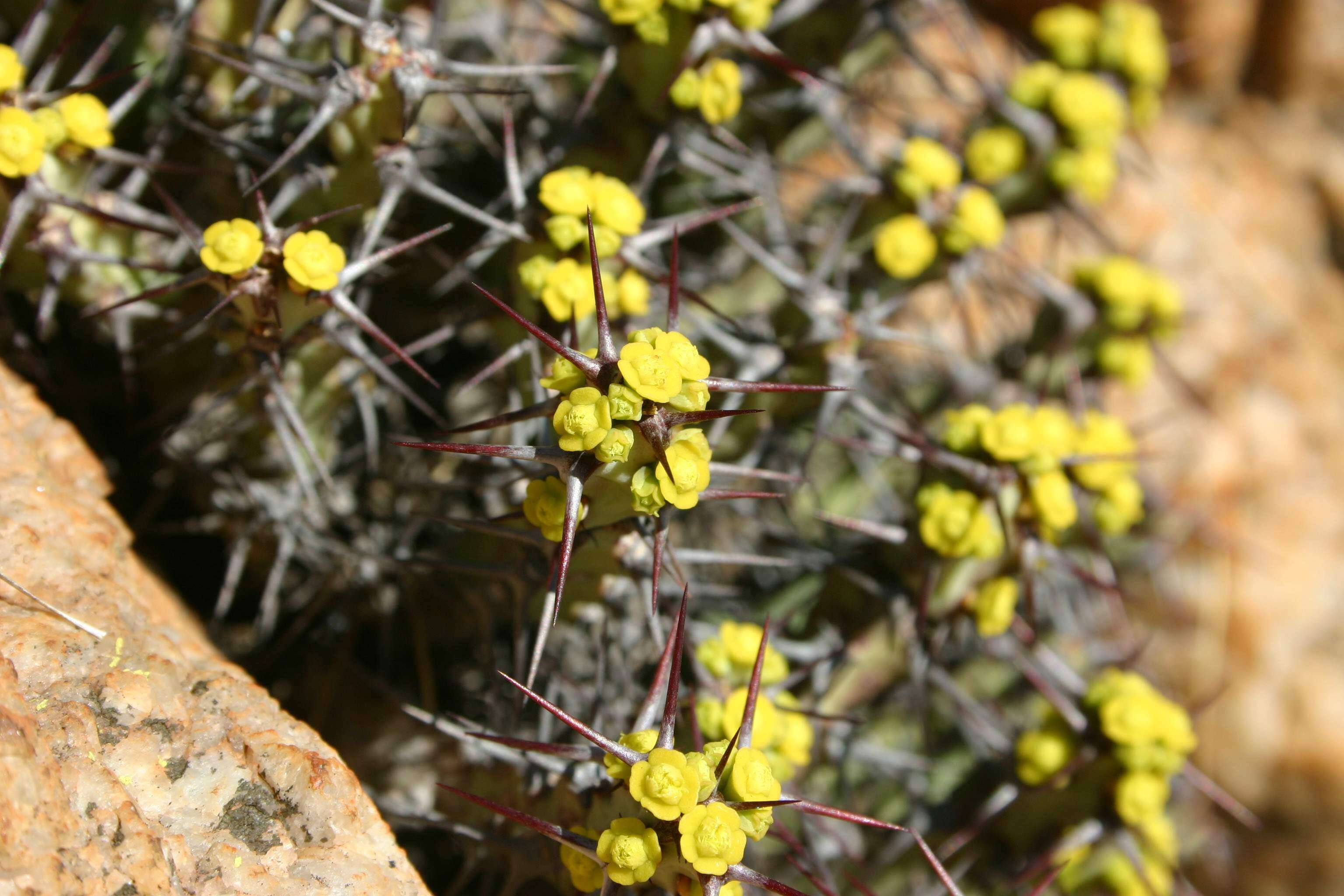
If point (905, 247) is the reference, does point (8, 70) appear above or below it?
above

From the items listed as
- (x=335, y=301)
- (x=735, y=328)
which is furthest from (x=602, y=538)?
(x=735, y=328)

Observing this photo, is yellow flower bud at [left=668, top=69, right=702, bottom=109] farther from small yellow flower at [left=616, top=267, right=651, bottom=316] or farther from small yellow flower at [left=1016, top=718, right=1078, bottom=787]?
small yellow flower at [left=1016, top=718, right=1078, bottom=787]

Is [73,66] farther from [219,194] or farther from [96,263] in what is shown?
[96,263]

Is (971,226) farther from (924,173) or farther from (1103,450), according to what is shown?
(1103,450)

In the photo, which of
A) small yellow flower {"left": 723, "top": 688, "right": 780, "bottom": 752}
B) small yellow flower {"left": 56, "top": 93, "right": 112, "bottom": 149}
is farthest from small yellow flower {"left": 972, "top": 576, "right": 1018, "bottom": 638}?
small yellow flower {"left": 56, "top": 93, "right": 112, "bottom": 149}

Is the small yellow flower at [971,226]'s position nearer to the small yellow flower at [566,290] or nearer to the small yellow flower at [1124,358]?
the small yellow flower at [1124,358]

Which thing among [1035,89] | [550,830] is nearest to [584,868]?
[550,830]
